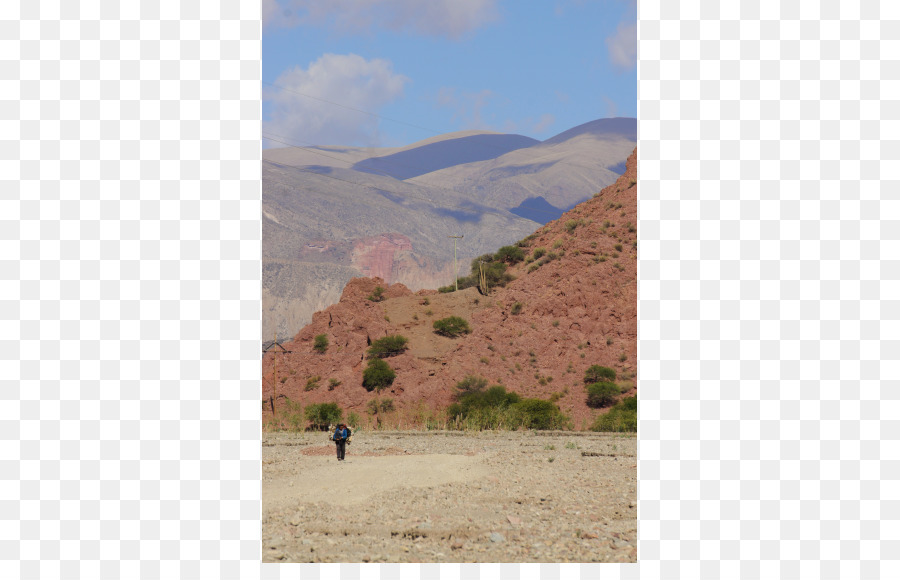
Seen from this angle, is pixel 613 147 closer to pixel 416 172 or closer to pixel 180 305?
pixel 416 172

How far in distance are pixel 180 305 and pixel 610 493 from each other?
9.44 meters

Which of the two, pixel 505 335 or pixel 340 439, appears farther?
pixel 505 335

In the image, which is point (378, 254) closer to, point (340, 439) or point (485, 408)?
point (485, 408)

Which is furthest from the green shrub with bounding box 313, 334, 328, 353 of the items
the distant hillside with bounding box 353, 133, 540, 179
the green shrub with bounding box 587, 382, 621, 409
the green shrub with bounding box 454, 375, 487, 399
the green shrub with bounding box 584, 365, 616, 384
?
the distant hillside with bounding box 353, 133, 540, 179

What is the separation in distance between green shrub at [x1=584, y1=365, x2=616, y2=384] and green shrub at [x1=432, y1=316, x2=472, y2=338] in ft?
26.0

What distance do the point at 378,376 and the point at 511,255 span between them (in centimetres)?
1731

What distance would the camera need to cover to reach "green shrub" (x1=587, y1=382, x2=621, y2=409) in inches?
1309

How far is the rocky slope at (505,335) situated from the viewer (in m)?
35.7

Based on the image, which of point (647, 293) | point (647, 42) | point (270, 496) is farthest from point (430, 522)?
point (647, 42)

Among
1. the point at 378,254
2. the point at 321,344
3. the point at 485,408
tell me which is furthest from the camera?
the point at 378,254

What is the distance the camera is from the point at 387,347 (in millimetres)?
38688

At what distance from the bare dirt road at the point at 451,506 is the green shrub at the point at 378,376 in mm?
15381

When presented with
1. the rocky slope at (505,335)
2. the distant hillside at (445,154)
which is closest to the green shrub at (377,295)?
the rocky slope at (505,335)

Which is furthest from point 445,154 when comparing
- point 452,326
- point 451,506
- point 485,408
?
point 451,506
